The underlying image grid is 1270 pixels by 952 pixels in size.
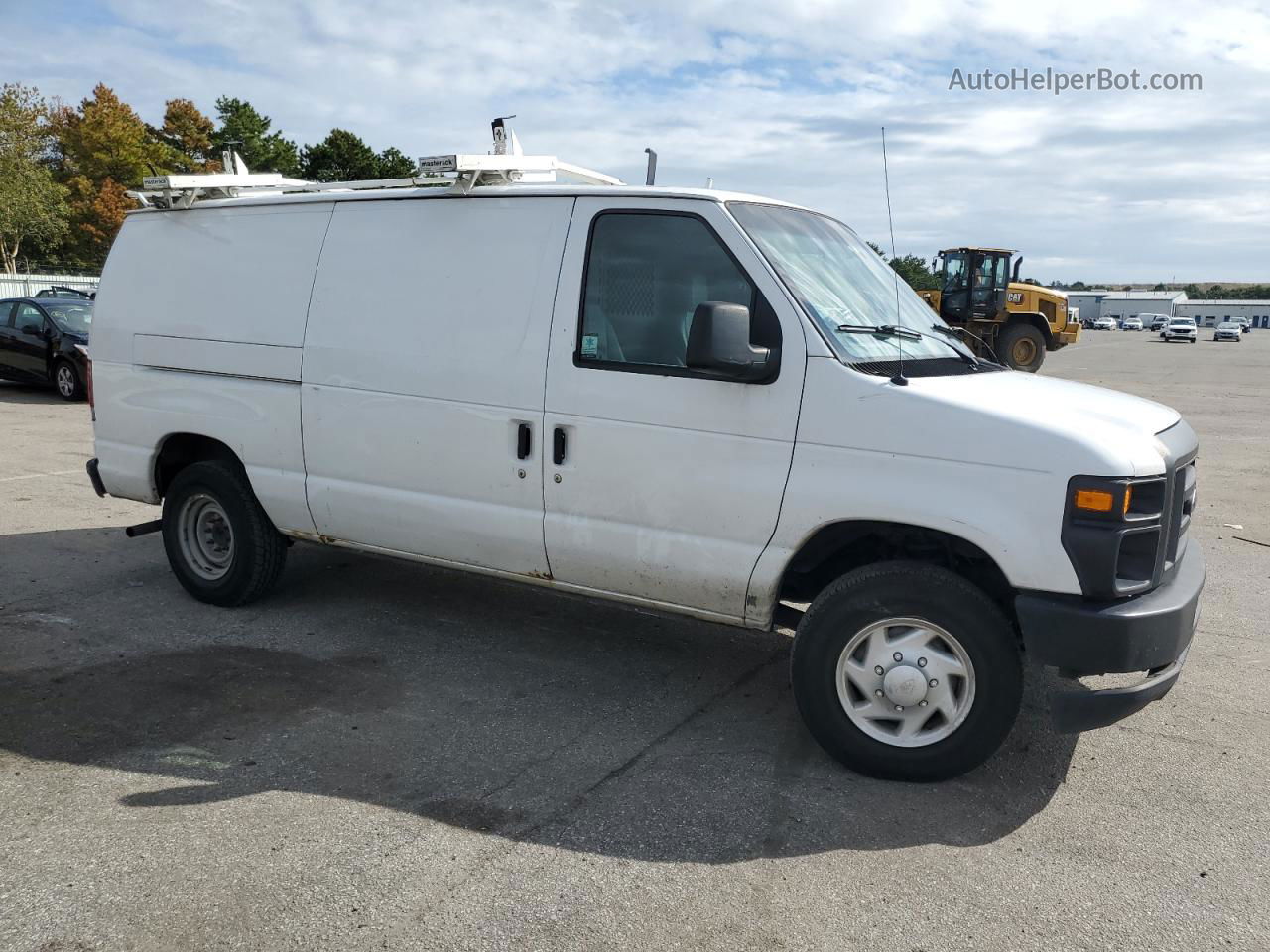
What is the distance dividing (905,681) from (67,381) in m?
15.5

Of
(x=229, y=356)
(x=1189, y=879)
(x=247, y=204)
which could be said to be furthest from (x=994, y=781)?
(x=247, y=204)

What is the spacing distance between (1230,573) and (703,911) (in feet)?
18.2

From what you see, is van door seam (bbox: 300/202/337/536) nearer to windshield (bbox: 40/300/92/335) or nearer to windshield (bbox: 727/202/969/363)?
windshield (bbox: 727/202/969/363)

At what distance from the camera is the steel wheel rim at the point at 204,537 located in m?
5.98

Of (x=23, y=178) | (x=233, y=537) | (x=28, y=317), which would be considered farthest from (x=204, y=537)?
(x=23, y=178)

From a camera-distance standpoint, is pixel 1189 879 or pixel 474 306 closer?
pixel 1189 879

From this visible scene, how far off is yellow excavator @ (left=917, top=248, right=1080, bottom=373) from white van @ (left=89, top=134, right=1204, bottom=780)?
77.3ft

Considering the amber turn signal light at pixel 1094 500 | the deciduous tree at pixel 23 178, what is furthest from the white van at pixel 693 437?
the deciduous tree at pixel 23 178

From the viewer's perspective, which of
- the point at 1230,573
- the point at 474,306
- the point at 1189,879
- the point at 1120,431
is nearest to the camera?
the point at 1189,879

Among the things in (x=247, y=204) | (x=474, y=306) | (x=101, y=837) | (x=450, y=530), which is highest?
(x=247, y=204)

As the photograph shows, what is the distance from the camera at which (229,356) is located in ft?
18.2

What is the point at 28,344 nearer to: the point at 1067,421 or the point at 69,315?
the point at 69,315

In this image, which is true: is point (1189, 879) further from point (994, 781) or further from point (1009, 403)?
point (1009, 403)

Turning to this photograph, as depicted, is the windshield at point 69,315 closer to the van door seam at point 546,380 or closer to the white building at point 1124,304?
the van door seam at point 546,380
